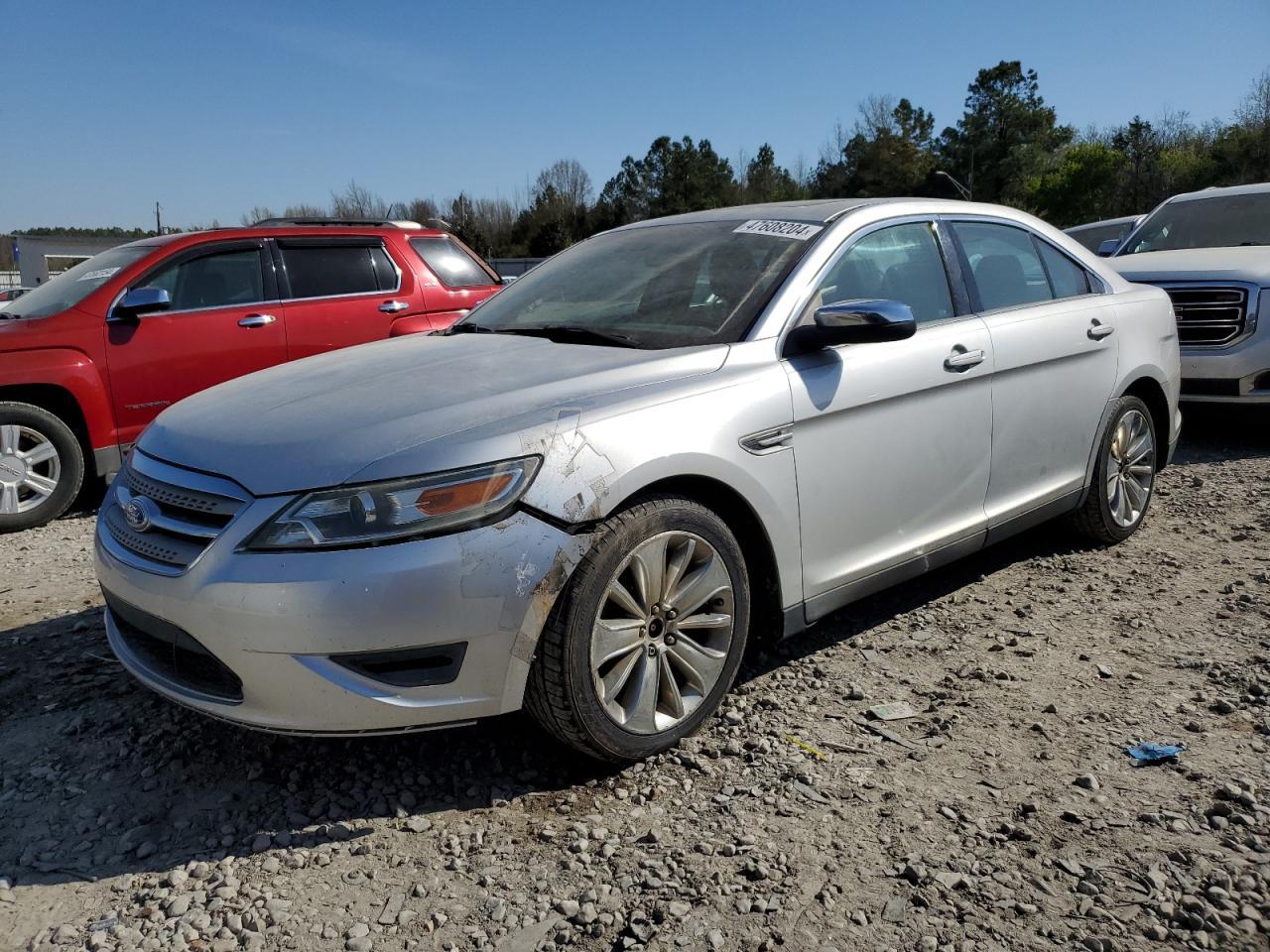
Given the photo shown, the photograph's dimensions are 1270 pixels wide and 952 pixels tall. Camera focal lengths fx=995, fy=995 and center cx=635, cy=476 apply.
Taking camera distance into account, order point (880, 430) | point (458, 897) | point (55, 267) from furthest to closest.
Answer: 1. point (55, 267)
2. point (880, 430)
3. point (458, 897)

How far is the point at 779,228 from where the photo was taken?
12.1ft

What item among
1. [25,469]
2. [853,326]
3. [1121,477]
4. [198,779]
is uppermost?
[853,326]

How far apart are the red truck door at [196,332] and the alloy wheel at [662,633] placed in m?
4.72

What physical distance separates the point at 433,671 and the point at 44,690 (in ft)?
6.16

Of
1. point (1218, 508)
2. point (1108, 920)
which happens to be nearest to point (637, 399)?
point (1108, 920)

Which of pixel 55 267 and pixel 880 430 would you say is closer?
pixel 880 430

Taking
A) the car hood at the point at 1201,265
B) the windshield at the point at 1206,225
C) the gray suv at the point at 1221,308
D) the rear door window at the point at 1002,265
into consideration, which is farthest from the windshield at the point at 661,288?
the windshield at the point at 1206,225

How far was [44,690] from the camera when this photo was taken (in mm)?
3531

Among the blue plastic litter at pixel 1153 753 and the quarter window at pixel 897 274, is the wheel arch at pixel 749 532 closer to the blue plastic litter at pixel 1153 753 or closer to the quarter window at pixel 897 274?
the quarter window at pixel 897 274

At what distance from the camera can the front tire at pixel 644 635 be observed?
263cm

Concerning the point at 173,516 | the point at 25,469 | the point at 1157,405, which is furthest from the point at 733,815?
the point at 25,469

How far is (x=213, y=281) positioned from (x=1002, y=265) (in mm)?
5135

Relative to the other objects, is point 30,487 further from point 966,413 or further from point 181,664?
point 966,413

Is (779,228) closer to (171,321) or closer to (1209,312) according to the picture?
(171,321)
